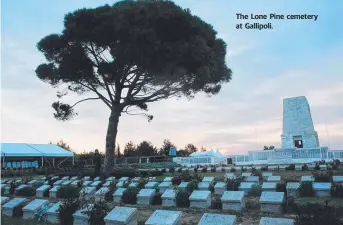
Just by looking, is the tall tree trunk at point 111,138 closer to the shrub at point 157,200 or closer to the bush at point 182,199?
the shrub at point 157,200

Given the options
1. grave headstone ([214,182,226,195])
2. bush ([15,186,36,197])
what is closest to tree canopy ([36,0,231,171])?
bush ([15,186,36,197])

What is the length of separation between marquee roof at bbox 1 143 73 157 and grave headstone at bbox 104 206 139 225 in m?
21.8

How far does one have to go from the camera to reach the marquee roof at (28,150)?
79.7 ft

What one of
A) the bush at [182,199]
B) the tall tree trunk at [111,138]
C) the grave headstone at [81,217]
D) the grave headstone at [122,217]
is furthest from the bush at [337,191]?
the tall tree trunk at [111,138]

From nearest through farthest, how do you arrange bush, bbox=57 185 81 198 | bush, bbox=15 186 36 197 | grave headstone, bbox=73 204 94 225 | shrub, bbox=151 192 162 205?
grave headstone, bbox=73 204 94 225, shrub, bbox=151 192 162 205, bush, bbox=57 185 81 198, bush, bbox=15 186 36 197

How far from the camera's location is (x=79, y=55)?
16172 millimetres

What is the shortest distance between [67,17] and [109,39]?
2.76 metres

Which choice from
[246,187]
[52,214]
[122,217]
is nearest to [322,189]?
[246,187]

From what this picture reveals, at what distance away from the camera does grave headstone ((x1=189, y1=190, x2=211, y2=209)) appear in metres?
6.95

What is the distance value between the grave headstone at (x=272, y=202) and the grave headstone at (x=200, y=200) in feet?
4.17

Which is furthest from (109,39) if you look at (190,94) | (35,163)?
(35,163)

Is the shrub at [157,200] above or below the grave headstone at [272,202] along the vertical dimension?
below

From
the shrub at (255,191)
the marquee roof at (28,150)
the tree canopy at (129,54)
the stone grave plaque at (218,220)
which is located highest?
the tree canopy at (129,54)

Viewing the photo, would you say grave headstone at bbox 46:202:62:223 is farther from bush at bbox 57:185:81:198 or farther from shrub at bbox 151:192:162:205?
bush at bbox 57:185:81:198
